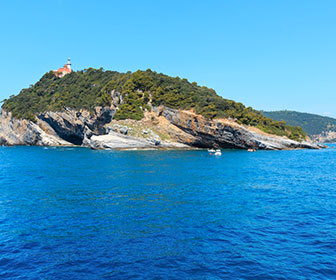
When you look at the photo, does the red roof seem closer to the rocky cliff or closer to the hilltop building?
the hilltop building

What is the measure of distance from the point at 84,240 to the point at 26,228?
4.89 m

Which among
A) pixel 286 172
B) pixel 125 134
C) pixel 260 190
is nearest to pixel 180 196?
pixel 260 190

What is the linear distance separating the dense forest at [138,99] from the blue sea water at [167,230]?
58.3 meters

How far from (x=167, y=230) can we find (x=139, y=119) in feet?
241

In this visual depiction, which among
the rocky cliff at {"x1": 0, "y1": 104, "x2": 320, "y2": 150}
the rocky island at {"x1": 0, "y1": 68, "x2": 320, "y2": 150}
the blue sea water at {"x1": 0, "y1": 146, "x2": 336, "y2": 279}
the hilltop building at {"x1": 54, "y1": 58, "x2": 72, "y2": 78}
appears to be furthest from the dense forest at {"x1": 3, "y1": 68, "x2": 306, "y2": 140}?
the blue sea water at {"x1": 0, "y1": 146, "x2": 336, "y2": 279}

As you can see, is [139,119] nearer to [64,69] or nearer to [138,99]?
[138,99]

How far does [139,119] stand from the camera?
88.8 meters

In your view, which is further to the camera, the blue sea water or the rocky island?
the rocky island

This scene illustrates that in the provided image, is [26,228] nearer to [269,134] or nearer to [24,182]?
[24,182]

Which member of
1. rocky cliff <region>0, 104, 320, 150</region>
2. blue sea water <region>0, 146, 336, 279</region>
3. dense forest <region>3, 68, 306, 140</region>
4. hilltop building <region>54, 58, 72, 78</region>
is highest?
hilltop building <region>54, 58, 72, 78</region>

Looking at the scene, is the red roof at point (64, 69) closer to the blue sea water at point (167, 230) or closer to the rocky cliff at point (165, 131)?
the rocky cliff at point (165, 131)

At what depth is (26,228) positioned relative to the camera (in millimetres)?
17578

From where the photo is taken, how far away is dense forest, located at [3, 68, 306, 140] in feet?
293

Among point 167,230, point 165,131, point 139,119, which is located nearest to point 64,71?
point 139,119
